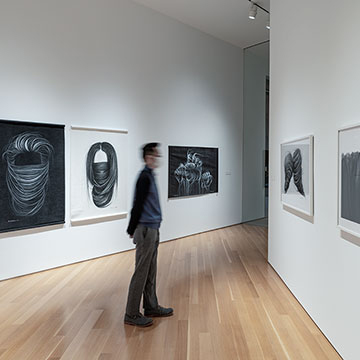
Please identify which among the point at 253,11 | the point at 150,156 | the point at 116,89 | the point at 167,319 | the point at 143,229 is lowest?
the point at 167,319

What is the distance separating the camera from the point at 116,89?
589cm

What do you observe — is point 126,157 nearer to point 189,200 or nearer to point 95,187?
point 95,187

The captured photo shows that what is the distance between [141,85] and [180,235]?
3.10 m

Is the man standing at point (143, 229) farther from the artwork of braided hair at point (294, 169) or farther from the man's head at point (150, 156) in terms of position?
the artwork of braided hair at point (294, 169)

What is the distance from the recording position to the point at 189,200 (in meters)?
7.54

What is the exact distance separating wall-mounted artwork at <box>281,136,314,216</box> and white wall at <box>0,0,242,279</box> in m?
2.84

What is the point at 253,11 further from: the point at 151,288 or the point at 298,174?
the point at 151,288

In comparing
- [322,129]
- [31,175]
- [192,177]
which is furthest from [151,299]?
[192,177]

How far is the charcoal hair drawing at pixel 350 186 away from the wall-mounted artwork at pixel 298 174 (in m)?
0.73

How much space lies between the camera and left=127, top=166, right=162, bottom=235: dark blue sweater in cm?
316

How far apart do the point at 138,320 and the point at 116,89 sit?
12.9 ft

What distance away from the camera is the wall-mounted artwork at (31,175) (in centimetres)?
450

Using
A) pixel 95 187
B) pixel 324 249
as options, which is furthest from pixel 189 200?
pixel 324 249

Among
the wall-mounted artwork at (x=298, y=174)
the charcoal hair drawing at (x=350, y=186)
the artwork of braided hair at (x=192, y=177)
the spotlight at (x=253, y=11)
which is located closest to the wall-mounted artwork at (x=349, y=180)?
the charcoal hair drawing at (x=350, y=186)
